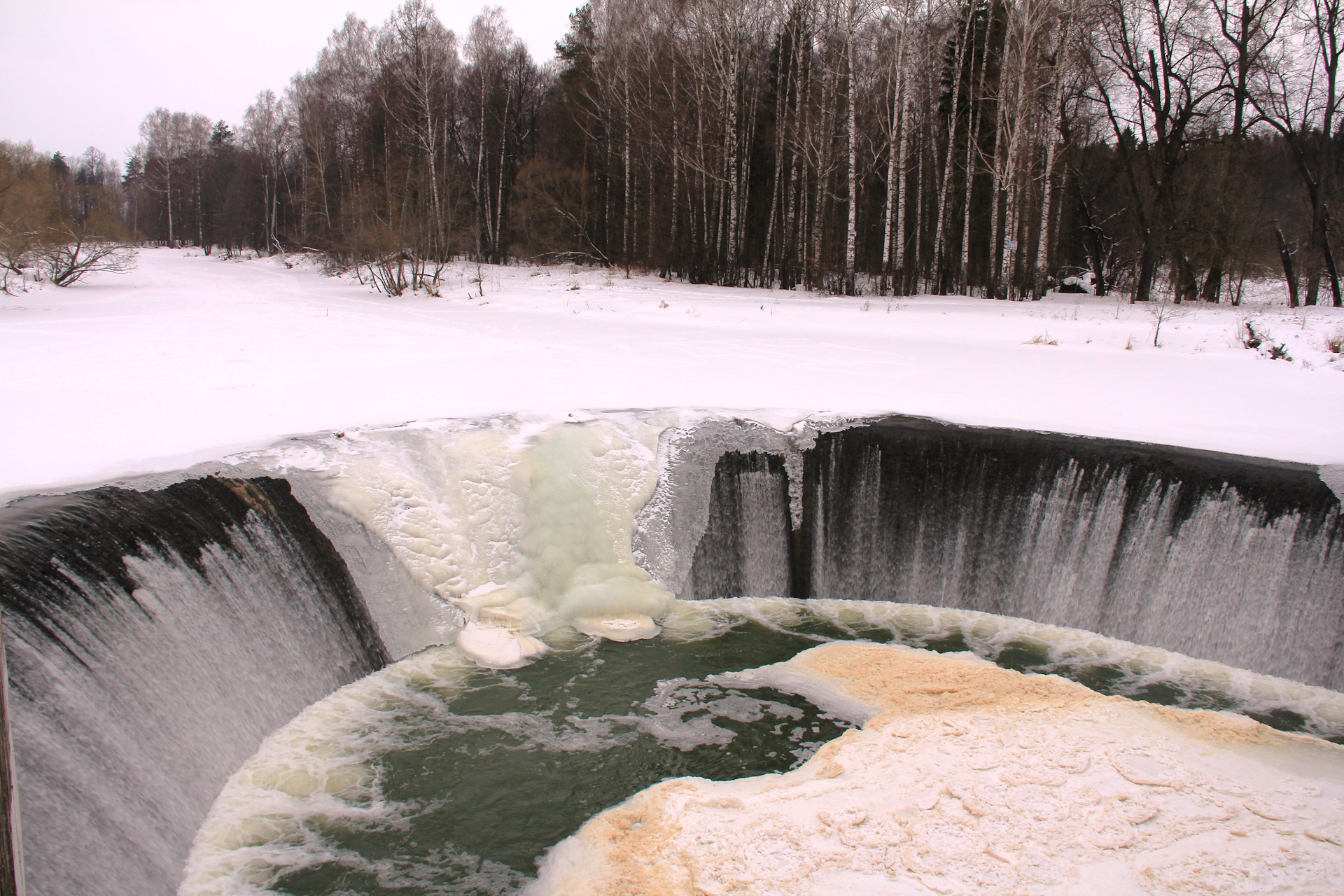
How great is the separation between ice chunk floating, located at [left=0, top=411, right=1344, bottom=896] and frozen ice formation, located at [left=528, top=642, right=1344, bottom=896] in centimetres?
15

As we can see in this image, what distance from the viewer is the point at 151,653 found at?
4031 mm

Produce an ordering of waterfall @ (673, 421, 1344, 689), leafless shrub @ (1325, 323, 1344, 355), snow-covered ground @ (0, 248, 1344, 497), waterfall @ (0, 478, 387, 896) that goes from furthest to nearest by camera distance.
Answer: leafless shrub @ (1325, 323, 1344, 355), snow-covered ground @ (0, 248, 1344, 497), waterfall @ (673, 421, 1344, 689), waterfall @ (0, 478, 387, 896)

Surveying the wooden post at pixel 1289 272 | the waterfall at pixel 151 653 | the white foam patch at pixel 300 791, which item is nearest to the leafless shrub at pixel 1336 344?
the wooden post at pixel 1289 272

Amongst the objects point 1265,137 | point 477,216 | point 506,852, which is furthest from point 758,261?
point 506,852

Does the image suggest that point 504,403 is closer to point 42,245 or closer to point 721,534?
point 721,534

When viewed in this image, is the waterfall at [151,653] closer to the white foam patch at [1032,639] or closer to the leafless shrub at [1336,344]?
the white foam patch at [1032,639]

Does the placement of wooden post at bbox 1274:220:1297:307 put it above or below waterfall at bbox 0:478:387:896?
above

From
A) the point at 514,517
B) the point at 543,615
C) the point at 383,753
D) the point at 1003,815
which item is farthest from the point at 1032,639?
the point at 383,753

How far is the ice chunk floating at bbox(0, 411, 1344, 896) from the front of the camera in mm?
3732

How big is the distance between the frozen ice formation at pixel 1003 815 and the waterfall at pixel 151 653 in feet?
5.61

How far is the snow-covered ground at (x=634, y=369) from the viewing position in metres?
6.45

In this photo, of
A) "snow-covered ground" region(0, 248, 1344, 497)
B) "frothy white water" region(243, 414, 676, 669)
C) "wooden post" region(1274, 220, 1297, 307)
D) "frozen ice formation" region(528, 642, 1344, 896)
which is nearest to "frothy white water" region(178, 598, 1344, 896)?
"frozen ice formation" region(528, 642, 1344, 896)

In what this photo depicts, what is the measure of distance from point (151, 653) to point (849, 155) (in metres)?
17.2

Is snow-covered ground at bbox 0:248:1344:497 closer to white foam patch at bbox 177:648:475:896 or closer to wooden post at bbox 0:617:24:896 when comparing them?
white foam patch at bbox 177:648:475:896
